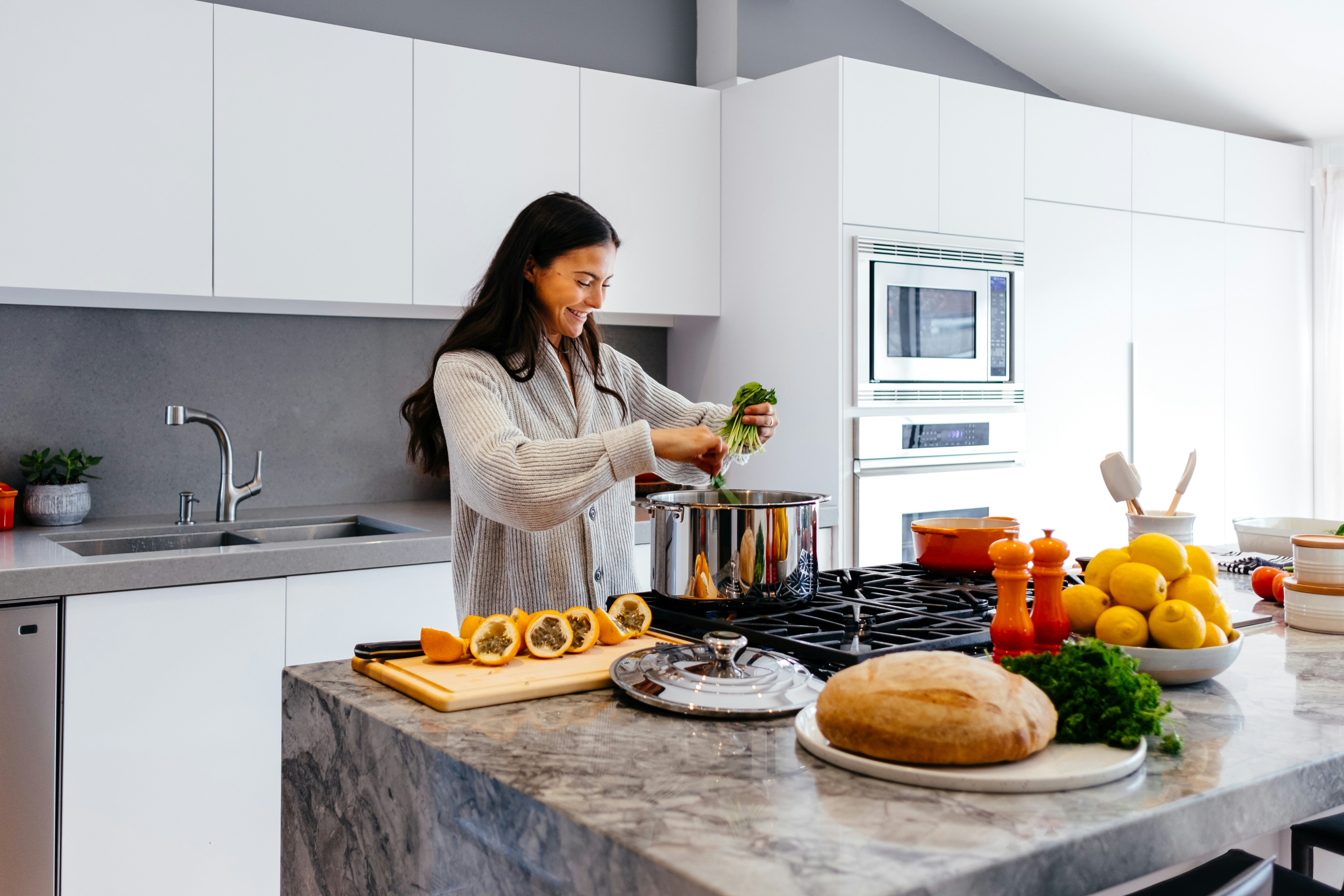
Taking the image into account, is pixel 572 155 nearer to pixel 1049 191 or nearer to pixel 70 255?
pixel 70 255

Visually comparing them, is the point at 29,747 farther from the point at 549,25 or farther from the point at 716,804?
the point at 549,25

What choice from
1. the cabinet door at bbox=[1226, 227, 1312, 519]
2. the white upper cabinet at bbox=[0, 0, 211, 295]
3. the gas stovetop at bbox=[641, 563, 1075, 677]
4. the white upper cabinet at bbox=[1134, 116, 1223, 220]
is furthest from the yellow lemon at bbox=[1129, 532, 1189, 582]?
the cabinet door at bbox=[1226, 227, 1312, 519]

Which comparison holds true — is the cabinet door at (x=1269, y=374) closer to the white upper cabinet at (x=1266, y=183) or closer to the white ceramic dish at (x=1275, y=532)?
the white upper cabinet at (x=1266, y=183)

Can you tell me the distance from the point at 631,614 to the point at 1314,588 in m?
0.97

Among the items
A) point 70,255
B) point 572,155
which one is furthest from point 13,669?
point 572,155

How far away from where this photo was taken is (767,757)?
1.00m

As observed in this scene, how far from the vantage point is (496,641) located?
1311 mm

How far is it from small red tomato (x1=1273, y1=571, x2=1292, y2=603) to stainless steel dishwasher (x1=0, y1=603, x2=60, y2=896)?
85.0 inches

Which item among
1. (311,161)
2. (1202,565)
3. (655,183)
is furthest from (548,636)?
(655,183)

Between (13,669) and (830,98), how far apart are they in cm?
241

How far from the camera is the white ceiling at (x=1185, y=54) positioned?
3.82m

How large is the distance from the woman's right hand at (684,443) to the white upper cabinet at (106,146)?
61.5 inches

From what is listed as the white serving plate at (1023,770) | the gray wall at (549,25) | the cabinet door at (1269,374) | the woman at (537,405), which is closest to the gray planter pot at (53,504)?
the woman at (537,405)

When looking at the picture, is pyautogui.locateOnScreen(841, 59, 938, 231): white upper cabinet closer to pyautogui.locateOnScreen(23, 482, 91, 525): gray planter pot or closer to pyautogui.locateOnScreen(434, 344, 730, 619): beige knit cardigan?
pyautogui.locateOnScreen(434, 344, 730, 619): beige knit cardigan
